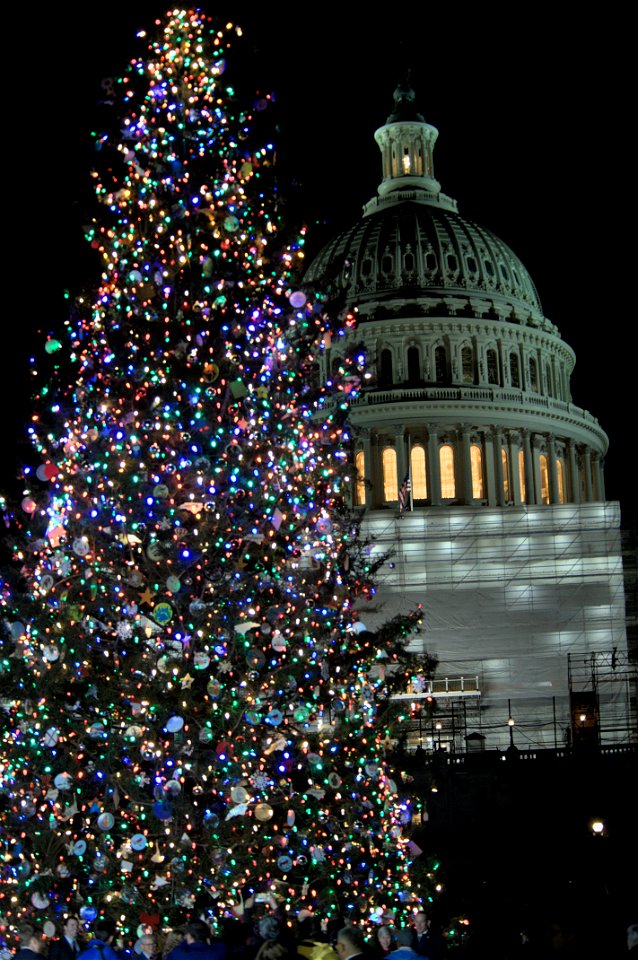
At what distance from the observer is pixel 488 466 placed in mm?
80562

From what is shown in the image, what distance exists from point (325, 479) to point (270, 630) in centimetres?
188

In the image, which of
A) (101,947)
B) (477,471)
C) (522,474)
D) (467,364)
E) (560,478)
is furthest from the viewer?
(467,364)

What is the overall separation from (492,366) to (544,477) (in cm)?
724

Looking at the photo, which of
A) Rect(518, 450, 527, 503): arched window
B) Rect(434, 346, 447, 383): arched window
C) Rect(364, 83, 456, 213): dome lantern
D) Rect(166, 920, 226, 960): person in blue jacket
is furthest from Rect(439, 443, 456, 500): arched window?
Rect(166, 920, 226, 960): person in blue jacket

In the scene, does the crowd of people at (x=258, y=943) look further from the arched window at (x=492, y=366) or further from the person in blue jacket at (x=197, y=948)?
the arched window at (x=492, y=366)

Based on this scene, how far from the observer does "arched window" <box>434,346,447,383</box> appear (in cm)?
8469

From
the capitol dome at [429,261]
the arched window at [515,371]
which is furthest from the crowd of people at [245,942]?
the capitol dome at [429,261]

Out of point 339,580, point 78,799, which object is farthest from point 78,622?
point 339,580

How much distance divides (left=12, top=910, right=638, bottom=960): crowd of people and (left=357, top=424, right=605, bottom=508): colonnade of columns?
6445cm

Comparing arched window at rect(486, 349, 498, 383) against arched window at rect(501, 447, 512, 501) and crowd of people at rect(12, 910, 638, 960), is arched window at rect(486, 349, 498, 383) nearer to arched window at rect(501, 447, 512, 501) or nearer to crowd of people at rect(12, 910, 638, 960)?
arched window at rect(501, 447, 512, 501)

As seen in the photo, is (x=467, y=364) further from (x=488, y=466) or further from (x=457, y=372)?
(x=488, y=466)

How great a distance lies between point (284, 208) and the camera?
1620 centimetres

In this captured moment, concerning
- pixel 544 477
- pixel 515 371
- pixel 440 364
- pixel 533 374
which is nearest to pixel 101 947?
pixel 544 477

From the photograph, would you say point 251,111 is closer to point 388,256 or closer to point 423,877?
point 423,877
